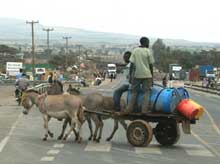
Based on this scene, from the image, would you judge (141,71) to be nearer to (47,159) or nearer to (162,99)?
(162,99)

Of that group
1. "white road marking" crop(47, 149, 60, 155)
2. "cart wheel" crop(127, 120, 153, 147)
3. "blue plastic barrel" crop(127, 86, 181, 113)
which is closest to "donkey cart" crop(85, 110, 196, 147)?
"cart wheel" crop(127, 120, 153, 147)

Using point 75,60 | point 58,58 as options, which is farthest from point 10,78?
point 75,60

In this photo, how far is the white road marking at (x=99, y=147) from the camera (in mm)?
13742

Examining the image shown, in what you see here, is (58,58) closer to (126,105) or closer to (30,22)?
(30,22)

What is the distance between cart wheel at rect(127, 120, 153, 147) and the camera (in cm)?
1414

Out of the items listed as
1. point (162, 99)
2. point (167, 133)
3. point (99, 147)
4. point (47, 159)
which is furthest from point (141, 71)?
point (47, 159)

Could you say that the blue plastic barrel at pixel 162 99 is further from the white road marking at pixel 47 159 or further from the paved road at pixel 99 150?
the white road marking at pixel 47 159

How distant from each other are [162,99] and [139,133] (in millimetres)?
904

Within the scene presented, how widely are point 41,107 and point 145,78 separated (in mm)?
2697

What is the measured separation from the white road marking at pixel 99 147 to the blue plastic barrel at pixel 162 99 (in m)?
1.05

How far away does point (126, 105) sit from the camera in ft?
48.5

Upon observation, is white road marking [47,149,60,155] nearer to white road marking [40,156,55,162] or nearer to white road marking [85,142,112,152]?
white road marking [40,156,55,162]

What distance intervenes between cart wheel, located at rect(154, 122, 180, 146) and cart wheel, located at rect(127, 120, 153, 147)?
74 centimetres

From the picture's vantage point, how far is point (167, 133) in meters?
14.8
